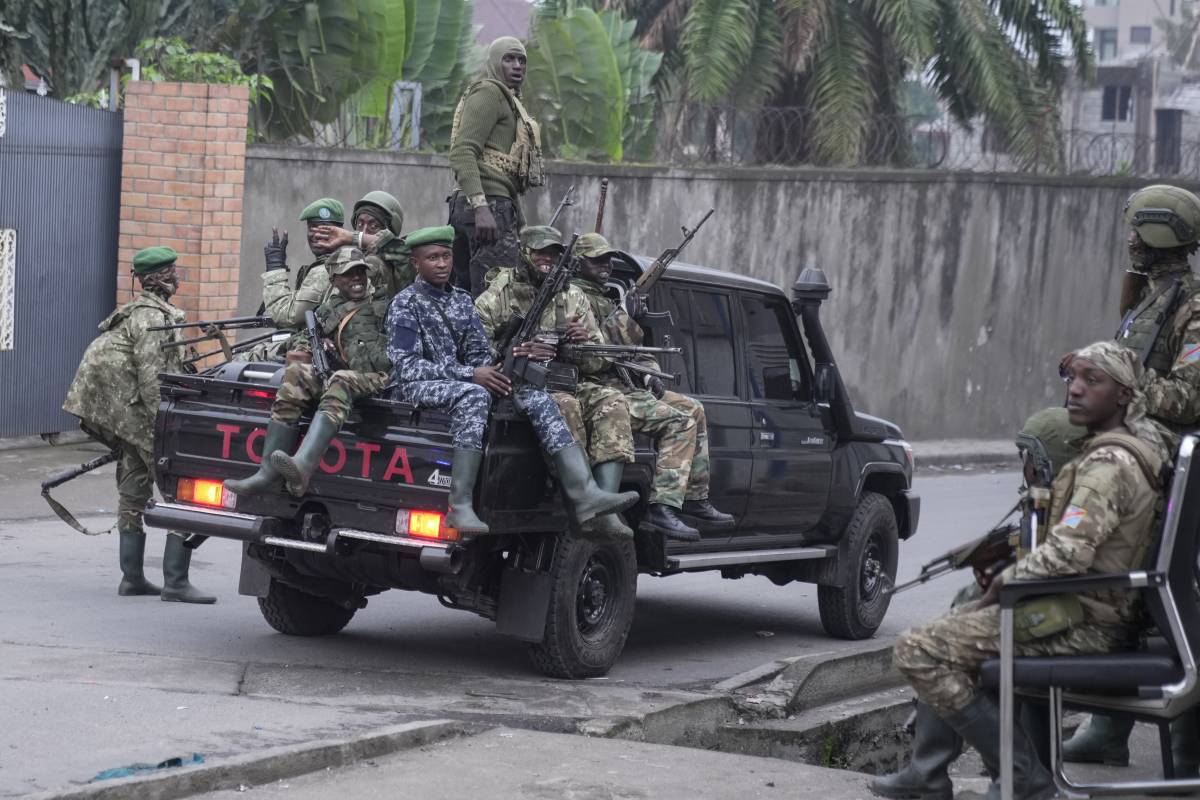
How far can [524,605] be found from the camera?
8062 mm

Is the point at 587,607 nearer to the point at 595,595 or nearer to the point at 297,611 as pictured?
the point at 595,595

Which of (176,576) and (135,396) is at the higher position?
(135,396)

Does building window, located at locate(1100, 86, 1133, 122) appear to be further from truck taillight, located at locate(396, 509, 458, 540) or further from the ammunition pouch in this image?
the ammunition pouch

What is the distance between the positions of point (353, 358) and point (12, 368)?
666 cm

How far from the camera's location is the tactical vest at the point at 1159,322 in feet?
22.9

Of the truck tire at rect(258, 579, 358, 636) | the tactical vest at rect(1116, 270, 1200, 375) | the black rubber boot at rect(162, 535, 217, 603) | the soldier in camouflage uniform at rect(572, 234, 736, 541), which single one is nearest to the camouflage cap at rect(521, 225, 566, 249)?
the soldier in camouflage uniform at rect(572, 234, 736, 541)

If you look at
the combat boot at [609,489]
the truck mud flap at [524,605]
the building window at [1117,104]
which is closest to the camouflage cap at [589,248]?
the combat boot at [609,489]

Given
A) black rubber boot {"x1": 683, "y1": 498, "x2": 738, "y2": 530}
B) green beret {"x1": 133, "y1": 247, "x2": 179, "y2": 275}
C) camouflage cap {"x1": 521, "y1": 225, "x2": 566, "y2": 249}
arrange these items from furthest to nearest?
green beret {"x1": 133, "y1": 247, "x2": 179, "y2": 275} → black rubber boot {"x1": 683, "y1": 498, "x2": 738, "y2": 530} → camouflage cap {"x1": 521, "y1": 225, "x2": 566, "y2": 249}

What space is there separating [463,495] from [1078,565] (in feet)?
9.29

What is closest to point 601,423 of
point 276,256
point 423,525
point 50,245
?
point 423,525

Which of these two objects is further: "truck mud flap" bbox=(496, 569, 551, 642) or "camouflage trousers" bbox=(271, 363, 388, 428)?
"truck mud flap" bbox=(496, 569, 551, 642)

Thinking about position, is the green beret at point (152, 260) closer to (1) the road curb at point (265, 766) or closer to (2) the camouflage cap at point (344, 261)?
(2) the camouflage cap at point (344, 261)

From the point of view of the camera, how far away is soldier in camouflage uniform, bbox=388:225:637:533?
757cm

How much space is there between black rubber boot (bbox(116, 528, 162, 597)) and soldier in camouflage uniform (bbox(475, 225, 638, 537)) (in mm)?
2497
